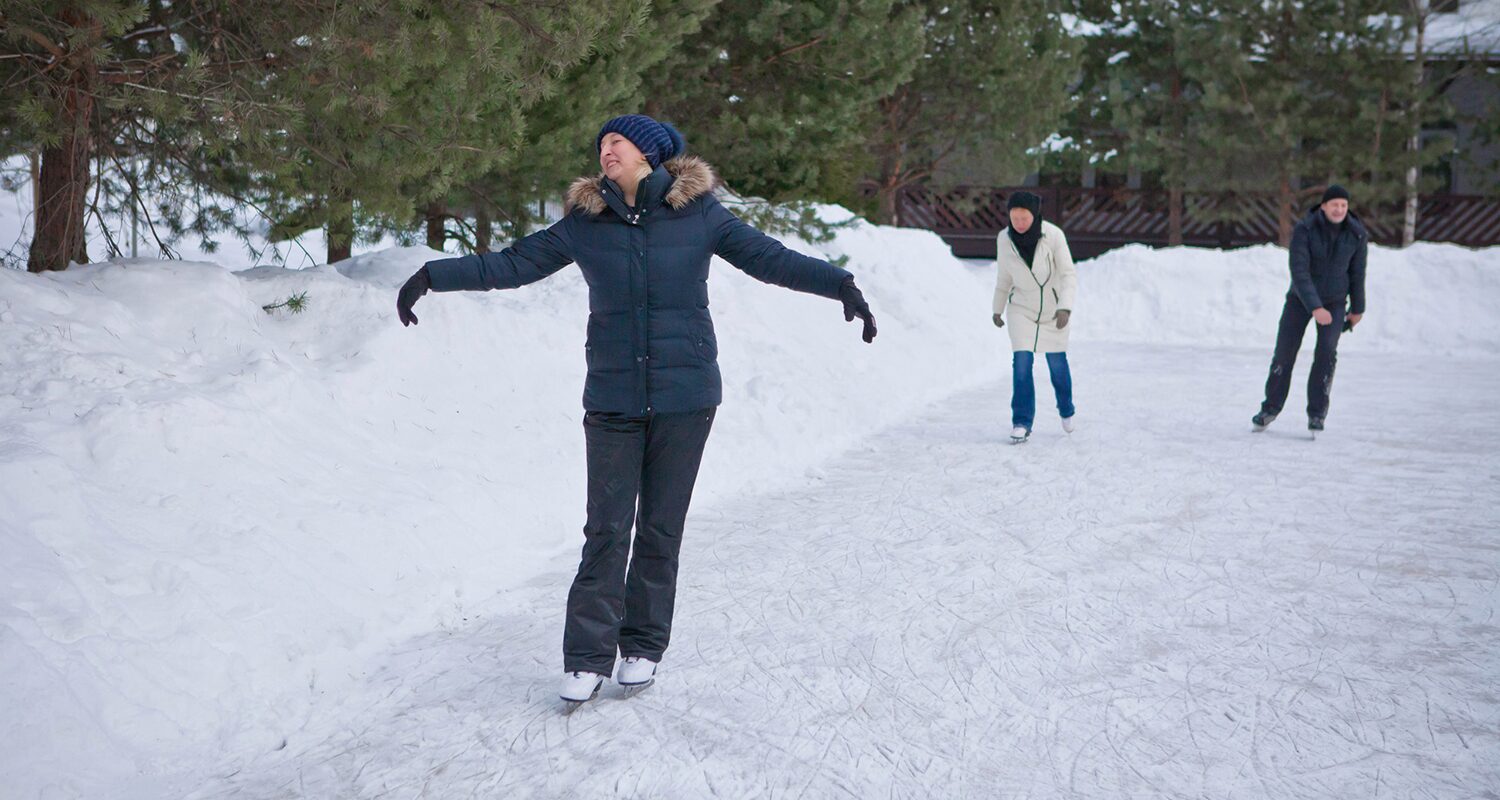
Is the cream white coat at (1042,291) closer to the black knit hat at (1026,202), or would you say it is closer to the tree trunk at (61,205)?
the black knit hat at (1026,202)

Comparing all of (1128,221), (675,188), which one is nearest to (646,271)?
(675,188)

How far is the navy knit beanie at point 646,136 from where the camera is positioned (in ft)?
12.4

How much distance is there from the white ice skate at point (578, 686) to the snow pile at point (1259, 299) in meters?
14.7

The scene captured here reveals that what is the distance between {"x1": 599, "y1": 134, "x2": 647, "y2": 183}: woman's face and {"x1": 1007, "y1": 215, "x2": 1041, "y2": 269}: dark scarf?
210 inches

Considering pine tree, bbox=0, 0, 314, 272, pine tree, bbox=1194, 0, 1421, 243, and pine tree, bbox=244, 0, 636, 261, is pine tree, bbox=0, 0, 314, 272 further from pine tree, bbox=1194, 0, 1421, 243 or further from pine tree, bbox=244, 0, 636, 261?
pine tree, bbox=1194, 0, 1421, 243

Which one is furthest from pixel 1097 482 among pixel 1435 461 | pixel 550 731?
pixel 550 731

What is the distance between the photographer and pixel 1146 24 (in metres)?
23.2

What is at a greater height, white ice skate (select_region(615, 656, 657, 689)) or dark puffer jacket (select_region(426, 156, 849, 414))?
dark puffer jacket (select_region(426, 156, 849, 414))

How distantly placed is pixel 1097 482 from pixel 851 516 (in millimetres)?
1682

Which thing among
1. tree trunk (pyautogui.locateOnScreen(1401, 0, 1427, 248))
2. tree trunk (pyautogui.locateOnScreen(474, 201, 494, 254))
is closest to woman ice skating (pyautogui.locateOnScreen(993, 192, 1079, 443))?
tree trunk (pyautogui.locateOnScreen(474, 201, 494, 254))

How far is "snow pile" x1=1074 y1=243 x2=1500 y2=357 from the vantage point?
1677cm

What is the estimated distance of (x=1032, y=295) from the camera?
8750mm

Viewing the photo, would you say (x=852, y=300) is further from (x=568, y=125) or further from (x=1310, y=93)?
(x=1310, y=93)

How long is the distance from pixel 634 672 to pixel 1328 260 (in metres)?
6.56
